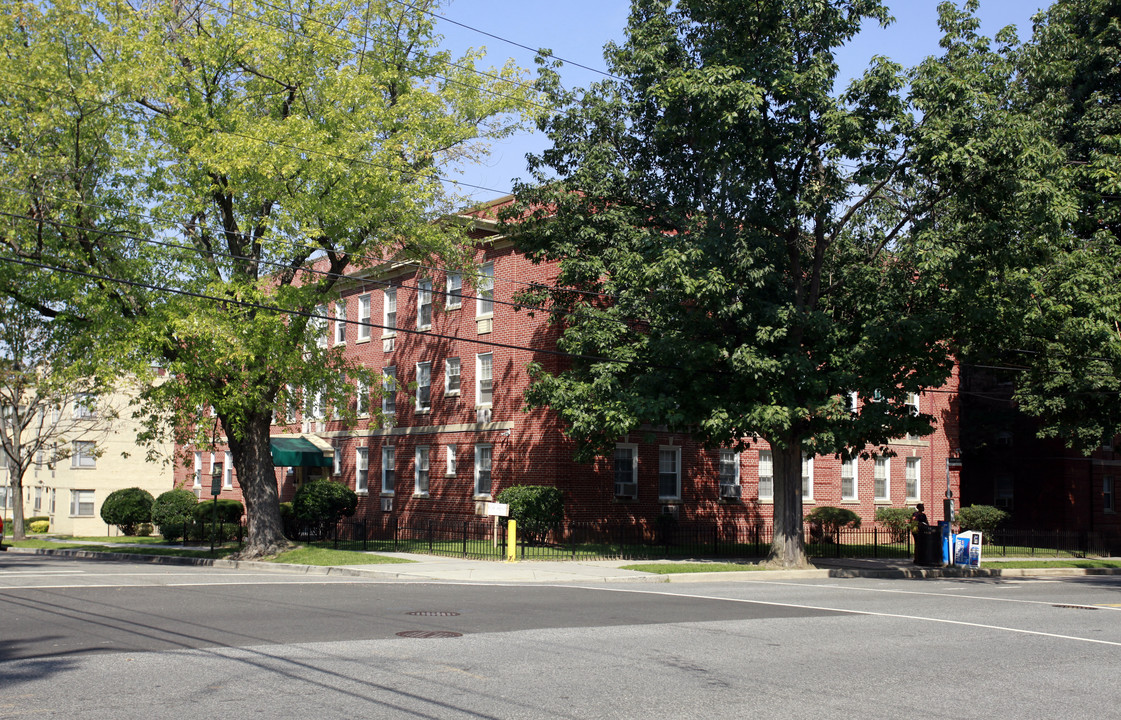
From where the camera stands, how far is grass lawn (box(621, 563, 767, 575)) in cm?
2422

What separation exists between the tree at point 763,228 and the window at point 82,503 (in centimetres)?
4182

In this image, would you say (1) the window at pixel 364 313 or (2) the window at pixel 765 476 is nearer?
(2) the window at pixel 765 476

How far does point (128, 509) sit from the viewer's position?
4462 centimetres

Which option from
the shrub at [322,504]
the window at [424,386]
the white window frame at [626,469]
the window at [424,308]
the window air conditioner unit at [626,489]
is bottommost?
the shrub at [322,504]

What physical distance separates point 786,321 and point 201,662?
16355 mm

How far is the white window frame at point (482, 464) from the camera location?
111 feet

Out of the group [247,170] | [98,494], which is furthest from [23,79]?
[98,494]

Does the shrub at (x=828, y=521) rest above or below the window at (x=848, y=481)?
below

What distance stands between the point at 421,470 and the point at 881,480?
18.8 m

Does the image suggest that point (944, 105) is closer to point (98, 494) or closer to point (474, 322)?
point (474, 322)

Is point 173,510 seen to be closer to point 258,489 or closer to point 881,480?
point 258,489

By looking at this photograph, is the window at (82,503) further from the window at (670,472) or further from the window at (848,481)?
the window at (848,481)

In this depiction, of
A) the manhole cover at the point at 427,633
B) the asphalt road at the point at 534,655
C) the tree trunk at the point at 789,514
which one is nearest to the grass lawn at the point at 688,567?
the tree trunk at the point at 789,514

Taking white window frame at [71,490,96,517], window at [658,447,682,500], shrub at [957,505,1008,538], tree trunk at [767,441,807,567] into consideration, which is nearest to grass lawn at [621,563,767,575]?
tree trunk at [767,441,807,567]
